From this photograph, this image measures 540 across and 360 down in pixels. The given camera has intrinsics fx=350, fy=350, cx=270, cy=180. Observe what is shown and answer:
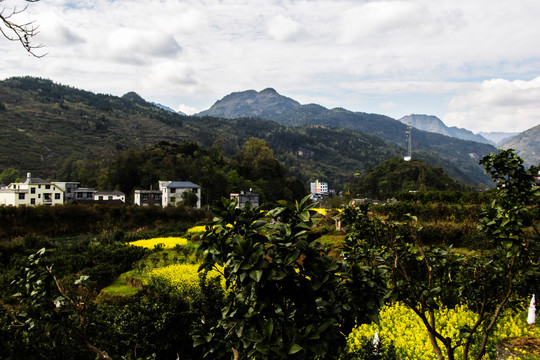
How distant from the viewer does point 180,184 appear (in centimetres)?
5516

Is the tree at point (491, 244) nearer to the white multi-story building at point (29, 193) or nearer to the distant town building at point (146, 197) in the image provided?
the white multi-story building at point (29, 193)

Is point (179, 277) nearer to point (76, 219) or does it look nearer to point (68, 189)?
point (76, 219)

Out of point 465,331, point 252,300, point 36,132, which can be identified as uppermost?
point 36,132

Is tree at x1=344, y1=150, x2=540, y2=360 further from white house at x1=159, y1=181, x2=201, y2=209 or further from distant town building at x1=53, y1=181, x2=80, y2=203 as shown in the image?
distant town building at x1=53, y1=181, x2=80, y2=203

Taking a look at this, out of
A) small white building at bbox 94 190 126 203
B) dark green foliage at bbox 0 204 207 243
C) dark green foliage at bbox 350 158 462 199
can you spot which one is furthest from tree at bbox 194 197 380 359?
dark green foliage at bbox 350 158 462 199

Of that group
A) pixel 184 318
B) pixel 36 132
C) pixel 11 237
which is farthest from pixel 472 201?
pixel 36 132

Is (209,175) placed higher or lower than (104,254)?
higher

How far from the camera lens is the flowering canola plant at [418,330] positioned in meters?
6.14

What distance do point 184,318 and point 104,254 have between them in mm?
9638

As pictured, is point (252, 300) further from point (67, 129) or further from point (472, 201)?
point (67, 129)

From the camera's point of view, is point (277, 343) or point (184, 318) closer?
point (277, 343)

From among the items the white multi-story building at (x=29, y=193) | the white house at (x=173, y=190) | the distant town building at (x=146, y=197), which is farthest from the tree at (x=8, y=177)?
the white house at (x=173, y=190)

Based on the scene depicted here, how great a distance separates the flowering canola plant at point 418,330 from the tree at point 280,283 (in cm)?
393

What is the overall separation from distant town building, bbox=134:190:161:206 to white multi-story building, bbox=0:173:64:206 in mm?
10796
